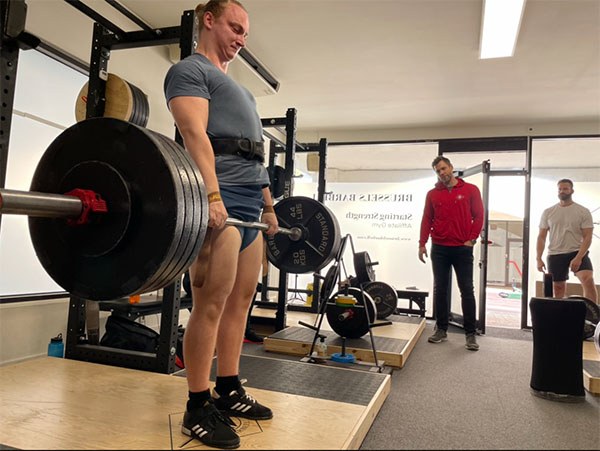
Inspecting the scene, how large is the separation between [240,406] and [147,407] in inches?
15.1

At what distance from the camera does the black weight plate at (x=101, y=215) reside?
3.09 ft

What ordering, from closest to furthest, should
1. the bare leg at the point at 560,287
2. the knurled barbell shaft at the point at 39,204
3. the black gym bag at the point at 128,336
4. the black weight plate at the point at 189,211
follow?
the knurled barbell shaft at the point at 39,204 < the black weight plate at the point at 189,211 < the black gym bag at the point at 128,336 < the bare leg at the point at 560,287

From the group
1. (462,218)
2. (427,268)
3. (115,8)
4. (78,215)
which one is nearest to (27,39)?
(78,215)

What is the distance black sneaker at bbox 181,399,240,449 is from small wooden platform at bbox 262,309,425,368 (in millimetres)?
1991

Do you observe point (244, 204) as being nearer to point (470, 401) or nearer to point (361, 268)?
point (470, 401)

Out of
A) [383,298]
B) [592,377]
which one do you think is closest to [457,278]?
[383,298]

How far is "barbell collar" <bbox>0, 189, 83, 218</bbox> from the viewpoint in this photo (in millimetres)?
852

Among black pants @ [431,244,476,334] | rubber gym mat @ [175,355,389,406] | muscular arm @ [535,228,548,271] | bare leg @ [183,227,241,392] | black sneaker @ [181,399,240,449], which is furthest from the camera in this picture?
muscular arm @ [535,228,548,271]

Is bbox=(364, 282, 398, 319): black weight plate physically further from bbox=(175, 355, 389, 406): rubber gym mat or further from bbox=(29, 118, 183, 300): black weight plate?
bbox=(29, 118, 183, 300): black weight plate

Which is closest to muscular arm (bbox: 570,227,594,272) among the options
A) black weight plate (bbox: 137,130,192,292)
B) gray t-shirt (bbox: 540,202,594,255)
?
gray t-shirt (bbox: 540,202,594,255)

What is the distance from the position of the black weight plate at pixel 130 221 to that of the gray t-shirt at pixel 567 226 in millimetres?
4819

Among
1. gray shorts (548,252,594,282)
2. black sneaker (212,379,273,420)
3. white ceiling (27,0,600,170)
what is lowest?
black sneaker (212,379,273,420)

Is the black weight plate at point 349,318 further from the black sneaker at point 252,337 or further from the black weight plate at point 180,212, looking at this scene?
the black weight plate at point 180,212

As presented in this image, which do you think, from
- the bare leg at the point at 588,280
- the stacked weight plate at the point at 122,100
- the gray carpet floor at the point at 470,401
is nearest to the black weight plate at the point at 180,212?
the gray carpet floor at the point at 470,401
